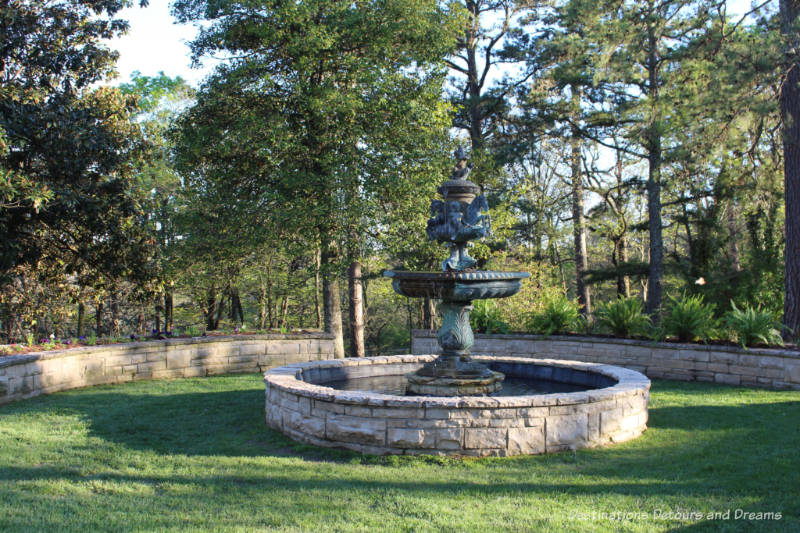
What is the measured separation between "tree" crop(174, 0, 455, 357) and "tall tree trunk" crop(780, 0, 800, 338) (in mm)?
6962

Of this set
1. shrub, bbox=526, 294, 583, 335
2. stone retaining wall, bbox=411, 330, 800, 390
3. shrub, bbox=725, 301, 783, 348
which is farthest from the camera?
shrub, bbox=526, 294, 583, 335

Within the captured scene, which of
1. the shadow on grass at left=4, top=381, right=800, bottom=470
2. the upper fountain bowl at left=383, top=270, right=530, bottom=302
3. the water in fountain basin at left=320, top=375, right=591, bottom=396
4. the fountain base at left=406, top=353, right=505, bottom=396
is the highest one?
the upper fountain bowl at left=383, top=270, right=530, bottom=302

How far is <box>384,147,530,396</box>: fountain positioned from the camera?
7145 millimetres

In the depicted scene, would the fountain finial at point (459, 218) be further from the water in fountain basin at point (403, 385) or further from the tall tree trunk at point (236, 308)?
the tall tree trunk at point (236, 308)

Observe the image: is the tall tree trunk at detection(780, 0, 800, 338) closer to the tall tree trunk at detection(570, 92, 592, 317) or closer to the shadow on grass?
the shadow on grass

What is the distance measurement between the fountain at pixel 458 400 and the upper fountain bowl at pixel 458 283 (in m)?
0.01

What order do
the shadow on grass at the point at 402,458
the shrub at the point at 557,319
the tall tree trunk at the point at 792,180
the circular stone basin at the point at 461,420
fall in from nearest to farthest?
1. the shadow on grass at the point at 402,458
2. the circular stone basin at the point at 461,420
3. the tall tree trunk at the point at 792,180
4. the shrub at the point at 557,319

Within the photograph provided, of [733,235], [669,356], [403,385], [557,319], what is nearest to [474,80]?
[733,235]

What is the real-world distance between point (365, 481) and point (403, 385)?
391 centimetres

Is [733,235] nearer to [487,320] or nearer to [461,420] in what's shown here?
[487,320]

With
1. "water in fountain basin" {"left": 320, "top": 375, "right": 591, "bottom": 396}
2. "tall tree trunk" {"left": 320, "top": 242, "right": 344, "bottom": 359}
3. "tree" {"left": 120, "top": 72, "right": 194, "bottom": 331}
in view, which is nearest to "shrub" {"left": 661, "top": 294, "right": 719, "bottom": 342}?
"water in fountain basin" {"left": 320, "top": 375, "right": 591, "bottom": 396}

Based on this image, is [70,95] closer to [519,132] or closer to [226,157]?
[226,157]

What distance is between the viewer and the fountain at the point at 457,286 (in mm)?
7145

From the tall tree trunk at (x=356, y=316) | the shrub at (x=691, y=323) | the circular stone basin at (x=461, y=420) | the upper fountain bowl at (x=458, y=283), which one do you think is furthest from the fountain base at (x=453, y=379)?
the tall tree trunk at (x=356, y=316)
